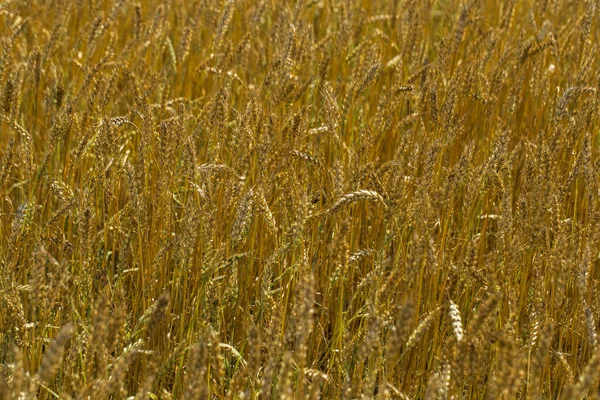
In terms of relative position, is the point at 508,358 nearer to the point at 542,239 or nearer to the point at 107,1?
the point at 542,239

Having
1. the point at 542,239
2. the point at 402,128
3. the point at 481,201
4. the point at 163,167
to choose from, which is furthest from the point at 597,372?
the point at 402,128

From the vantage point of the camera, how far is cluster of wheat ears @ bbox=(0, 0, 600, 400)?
54.5 inches

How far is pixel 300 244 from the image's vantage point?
6.40 ft

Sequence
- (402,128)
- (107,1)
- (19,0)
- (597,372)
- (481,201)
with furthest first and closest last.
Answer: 1. (107,1)
2. (19,0)
3. (402,128)
4. (481,201)
5. (597,372)

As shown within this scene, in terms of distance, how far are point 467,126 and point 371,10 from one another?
1396mm

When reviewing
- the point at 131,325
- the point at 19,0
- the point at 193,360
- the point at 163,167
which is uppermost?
the point at 19,0

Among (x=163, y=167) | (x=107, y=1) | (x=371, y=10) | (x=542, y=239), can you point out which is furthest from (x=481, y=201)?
(x=107, y=1)

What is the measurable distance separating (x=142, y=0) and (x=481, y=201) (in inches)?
88.7

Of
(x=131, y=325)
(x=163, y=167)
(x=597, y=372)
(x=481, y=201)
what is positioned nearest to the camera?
(x=597, y=372)

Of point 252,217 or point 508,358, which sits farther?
point 252,217

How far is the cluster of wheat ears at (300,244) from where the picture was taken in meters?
1.38

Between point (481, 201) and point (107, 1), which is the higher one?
point (107, 1)

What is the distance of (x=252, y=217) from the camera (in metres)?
2.04

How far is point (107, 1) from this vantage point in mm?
4379
